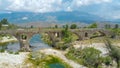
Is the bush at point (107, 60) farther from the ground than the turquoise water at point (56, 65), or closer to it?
farther from the ground

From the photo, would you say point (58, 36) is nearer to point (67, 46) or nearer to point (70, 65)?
point (67, 46)

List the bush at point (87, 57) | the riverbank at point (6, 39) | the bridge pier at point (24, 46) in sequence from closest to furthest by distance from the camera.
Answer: the bush at point (87, 57)
the bridge pier at point (24, 46)
the riverbank at point (6, 39)

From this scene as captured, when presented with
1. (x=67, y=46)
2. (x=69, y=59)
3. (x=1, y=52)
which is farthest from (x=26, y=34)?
(x=69, y=59)

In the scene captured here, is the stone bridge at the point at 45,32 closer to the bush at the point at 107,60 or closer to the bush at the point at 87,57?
the bush at the point at 87,57

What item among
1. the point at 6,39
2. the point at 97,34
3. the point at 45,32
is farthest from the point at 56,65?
the point at 6,39

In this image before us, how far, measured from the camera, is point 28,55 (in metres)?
92.6

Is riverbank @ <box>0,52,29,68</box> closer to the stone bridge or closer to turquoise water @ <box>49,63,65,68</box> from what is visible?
turquoise water @ <box>49,63,65,68</box>

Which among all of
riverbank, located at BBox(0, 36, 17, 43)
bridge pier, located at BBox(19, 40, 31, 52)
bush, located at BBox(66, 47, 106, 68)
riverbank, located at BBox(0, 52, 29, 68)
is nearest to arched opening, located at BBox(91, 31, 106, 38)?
riverbank, located at BBox(0, 36, 17, 43)

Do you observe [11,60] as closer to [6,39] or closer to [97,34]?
[6,39]

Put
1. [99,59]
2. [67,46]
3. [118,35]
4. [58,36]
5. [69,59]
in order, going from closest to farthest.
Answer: [99,59]
[69,59]
[67,46]
[58,36]
[118,35]

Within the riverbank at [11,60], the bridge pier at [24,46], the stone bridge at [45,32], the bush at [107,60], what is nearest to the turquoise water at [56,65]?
the riverbank at [11,60]

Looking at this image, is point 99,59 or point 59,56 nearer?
point 99,59

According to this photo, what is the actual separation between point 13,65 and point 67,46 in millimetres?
39321

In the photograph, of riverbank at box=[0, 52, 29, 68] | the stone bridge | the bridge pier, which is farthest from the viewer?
the stone bridge
